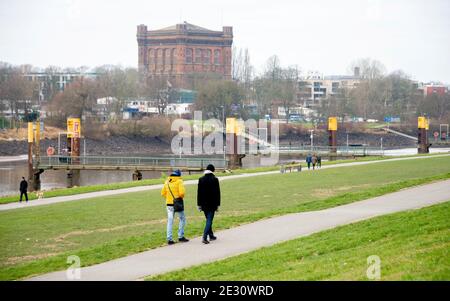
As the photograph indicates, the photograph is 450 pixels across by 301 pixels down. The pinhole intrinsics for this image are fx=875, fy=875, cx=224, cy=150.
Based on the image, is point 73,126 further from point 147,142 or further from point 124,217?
point 147,142

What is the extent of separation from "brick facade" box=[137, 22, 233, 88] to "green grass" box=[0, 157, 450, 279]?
139 m

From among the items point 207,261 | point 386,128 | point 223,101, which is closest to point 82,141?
point 223,101

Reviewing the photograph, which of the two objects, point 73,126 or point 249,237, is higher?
point 73,126

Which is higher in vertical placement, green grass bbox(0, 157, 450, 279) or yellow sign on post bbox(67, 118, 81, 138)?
yellow sign on post bbox(67, 118, 81, 138)

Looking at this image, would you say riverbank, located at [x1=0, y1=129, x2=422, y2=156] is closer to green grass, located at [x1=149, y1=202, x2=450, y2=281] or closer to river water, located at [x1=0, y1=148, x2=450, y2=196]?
river water, located at [x1=0, y1=148, x2=450, y2=196]

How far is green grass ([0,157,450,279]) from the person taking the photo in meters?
18.5

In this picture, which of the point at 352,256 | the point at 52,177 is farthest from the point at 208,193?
the point at 52,177

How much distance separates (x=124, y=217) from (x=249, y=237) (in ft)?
25.1

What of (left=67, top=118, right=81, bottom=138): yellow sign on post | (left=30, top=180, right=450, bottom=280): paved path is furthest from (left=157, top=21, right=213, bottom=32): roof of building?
(left=30, top=180, right=450, bottom=280): paved path

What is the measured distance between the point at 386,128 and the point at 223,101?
33.2 metres

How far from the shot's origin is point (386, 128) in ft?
506

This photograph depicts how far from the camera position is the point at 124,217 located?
2631cm
